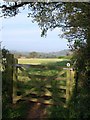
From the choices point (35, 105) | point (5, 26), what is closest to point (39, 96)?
point (35, 105)

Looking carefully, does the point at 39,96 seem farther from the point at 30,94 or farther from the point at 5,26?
the point at 5,26

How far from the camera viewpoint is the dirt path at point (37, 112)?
623cm

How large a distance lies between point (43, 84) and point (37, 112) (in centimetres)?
40

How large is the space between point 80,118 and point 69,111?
6.9 inches

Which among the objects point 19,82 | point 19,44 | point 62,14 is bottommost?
point 19,82

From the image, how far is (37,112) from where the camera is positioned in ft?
20.7

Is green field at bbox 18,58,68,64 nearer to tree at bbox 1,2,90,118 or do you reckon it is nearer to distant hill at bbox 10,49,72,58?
distant hill at bbox 10,49,72,58

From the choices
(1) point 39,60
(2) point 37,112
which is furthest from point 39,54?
(2) point 37,112

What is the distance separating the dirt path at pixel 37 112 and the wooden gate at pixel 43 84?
0.26ft

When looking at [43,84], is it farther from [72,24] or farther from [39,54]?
[72,24]

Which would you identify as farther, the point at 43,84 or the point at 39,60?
the point at 43,84

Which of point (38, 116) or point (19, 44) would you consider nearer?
point (19, 44)

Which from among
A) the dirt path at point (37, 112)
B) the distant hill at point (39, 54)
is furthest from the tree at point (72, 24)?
the dirt path at point (37, 112)

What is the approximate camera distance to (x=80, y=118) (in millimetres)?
6066
